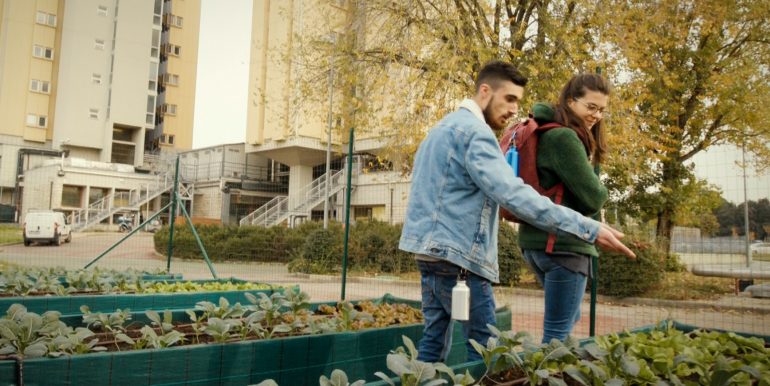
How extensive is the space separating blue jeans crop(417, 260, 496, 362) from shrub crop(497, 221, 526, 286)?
9.41 m

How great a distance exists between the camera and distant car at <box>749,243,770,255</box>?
6492 millimetres

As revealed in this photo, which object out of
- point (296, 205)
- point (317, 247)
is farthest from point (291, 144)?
point (317, 247)

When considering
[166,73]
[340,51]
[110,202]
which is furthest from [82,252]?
[166,73]

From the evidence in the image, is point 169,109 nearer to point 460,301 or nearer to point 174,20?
point 174,20

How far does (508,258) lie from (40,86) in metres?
A: 40.3

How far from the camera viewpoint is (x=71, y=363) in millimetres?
2234

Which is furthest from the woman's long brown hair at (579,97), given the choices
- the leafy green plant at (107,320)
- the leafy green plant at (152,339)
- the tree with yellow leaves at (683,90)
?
the tree with yellow leaves at (683,90)

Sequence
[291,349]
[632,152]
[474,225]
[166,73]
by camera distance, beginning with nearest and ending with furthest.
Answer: [474,225] → [291,349] → [632,152] → [166,73]

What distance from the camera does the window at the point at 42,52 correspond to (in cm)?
3931

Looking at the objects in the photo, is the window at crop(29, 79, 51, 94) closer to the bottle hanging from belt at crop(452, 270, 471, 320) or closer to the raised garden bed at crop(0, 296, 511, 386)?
the raised garden bed at crop(0, 296, 511, 386)

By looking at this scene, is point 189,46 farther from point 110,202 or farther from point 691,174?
point 691,174

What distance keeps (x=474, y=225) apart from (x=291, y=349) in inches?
48.6

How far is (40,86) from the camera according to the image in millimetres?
39531

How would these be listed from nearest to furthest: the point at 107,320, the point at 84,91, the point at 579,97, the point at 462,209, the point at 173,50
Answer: the point at 462,209 < the point at 579,97 < the point at 107,320 < the point at 84,91 < the point at 173,50
